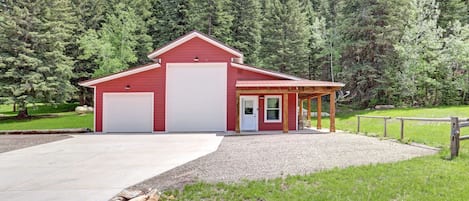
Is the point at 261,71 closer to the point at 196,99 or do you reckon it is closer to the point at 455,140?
the point at 196,99

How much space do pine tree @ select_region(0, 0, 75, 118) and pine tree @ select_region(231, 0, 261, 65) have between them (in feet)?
51.3

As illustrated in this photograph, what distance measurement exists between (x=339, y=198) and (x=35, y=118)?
2677cm

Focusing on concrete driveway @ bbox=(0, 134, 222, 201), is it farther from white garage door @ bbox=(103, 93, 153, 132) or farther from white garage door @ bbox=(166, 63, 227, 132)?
white garage door @ bbox=(166, 63, 227, 132)

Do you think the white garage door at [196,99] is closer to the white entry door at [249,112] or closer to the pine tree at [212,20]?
the white entry door at [249,112]

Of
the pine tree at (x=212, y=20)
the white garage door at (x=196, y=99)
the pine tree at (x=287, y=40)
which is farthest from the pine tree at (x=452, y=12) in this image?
the white garage door at (x=196, y=99)

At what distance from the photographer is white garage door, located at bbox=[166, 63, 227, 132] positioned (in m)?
17.2

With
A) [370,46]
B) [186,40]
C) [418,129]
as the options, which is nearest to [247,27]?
[370,46]

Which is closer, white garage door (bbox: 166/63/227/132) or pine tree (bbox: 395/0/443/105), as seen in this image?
white garage door (bbox: 166/63/227/132)

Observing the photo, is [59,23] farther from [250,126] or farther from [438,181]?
[438,181]

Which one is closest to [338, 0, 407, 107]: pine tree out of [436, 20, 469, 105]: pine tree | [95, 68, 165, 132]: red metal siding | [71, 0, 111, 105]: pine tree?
[436, 20, 469, 105]: pine tree

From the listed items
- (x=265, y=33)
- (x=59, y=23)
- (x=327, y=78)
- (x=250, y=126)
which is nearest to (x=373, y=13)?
(x=327, y=78)

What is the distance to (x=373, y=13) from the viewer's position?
28406 mm

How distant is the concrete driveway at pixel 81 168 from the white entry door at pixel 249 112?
20.8 feet

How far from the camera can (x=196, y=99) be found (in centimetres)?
1723
